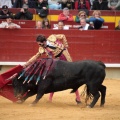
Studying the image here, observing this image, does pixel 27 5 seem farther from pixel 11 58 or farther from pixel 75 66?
pixel 75 66

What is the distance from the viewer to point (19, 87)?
1012cm

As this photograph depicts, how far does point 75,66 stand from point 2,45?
16.8ft

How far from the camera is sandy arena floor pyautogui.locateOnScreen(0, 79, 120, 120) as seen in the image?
8797 mm

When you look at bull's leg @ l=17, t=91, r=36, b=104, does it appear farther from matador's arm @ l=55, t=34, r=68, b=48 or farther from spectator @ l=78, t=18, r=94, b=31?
spectator @ l=78, t=18, r=94, b=31

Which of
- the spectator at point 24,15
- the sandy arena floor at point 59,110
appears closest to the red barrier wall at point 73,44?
the spectator at point 24,15

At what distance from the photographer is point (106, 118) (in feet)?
28.8

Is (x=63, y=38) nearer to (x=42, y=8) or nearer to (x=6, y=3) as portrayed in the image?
(x=42, y=8)

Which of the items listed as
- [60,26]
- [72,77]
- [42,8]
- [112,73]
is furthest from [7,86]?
[42,8]

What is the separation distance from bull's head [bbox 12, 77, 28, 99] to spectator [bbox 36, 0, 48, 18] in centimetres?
526

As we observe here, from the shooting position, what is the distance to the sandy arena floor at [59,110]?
880cm

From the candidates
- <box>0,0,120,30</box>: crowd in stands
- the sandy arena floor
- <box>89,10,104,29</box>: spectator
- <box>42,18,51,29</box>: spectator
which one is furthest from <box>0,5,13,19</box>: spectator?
the sandy arena floor

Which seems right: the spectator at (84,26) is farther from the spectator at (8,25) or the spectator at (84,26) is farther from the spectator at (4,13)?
the spectator at (4,13)

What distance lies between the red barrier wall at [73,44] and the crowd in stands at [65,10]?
9.0 inches

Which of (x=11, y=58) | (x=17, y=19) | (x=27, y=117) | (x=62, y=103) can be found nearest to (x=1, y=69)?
(x=11, y=58)
